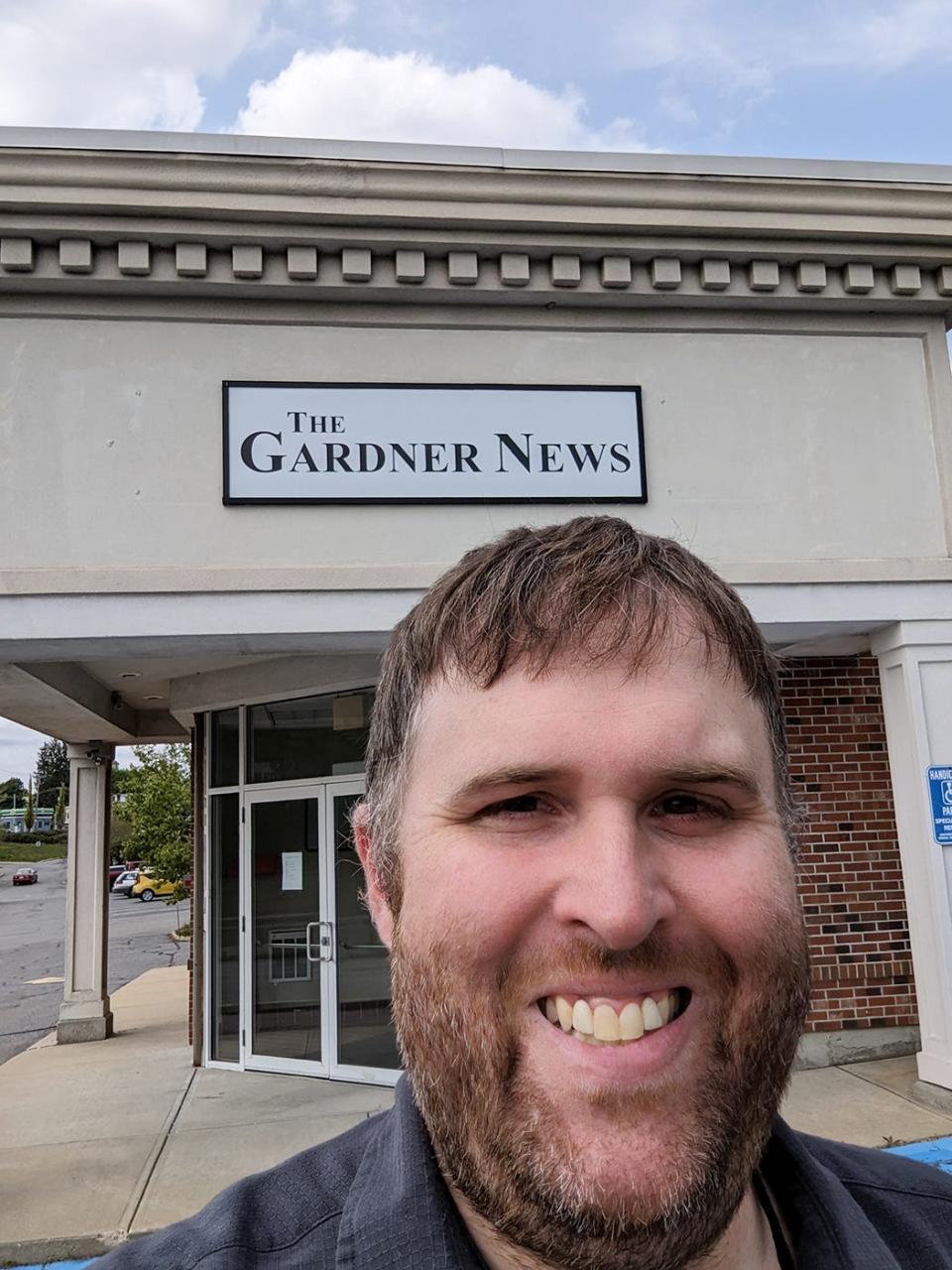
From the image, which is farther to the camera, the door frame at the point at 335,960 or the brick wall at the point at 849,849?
the door frame at the point at 335,960

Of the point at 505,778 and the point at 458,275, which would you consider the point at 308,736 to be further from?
the point at 505,778

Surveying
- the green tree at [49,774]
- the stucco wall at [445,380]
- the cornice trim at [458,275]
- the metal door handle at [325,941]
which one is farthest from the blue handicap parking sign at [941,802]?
the green tree at [49,774]

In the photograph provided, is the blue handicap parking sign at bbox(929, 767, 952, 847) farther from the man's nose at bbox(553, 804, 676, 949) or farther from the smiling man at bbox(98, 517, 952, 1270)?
the man's nose at bbox(553, 804, 676, 949)

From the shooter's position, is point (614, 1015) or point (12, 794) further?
point (12, 794)

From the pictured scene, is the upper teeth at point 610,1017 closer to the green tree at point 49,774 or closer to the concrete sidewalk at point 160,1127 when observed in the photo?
the concrete sidewalk at point 160,1127

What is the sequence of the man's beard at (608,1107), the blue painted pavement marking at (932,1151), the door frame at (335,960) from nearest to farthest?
the man's beard at (608,1107)
the blue painted pavement marking at (932,1151)
the door frame at (335,960)

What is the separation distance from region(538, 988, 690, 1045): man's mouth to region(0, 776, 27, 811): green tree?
126 metres

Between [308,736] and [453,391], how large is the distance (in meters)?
3.84

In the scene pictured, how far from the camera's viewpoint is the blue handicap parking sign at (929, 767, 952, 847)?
6.49m

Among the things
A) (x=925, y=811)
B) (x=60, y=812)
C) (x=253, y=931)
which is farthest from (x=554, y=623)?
(x=60, y=812)

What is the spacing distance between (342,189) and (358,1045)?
6.52 metres

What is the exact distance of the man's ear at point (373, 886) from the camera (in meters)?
1.46

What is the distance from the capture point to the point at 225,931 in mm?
9516

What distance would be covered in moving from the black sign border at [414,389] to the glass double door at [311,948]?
297 cm
